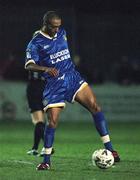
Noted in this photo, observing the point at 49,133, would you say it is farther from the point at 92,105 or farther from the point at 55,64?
the point at 55,64

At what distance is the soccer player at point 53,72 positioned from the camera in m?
11.0

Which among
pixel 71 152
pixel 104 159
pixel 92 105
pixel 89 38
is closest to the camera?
pixel 104 159

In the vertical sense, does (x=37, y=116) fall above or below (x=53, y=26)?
below

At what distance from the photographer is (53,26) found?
1101cm

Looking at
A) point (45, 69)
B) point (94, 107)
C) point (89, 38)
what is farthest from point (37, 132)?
point (89, 38)

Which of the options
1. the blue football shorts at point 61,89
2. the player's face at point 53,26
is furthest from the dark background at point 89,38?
the player's face at point 53,26

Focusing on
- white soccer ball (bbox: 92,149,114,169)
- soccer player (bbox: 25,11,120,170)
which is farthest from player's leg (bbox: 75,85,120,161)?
white soccer ball (bbox: 92,149,114,169)

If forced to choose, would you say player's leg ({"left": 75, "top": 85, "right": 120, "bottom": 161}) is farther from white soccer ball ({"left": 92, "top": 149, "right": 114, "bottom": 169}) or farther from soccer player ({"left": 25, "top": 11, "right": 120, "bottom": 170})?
white soccer ball ({"left": 92, "top": 149, "right": 114, "bottom": 169})

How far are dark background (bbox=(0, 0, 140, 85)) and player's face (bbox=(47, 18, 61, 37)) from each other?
11.7 meters

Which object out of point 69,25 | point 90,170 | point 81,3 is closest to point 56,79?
point 90,170

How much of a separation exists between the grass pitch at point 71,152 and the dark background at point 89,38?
2.21m

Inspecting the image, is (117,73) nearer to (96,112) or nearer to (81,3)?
(81,3)

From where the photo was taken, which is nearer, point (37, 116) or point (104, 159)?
point (104, 159)

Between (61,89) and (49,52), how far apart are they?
0.60m
